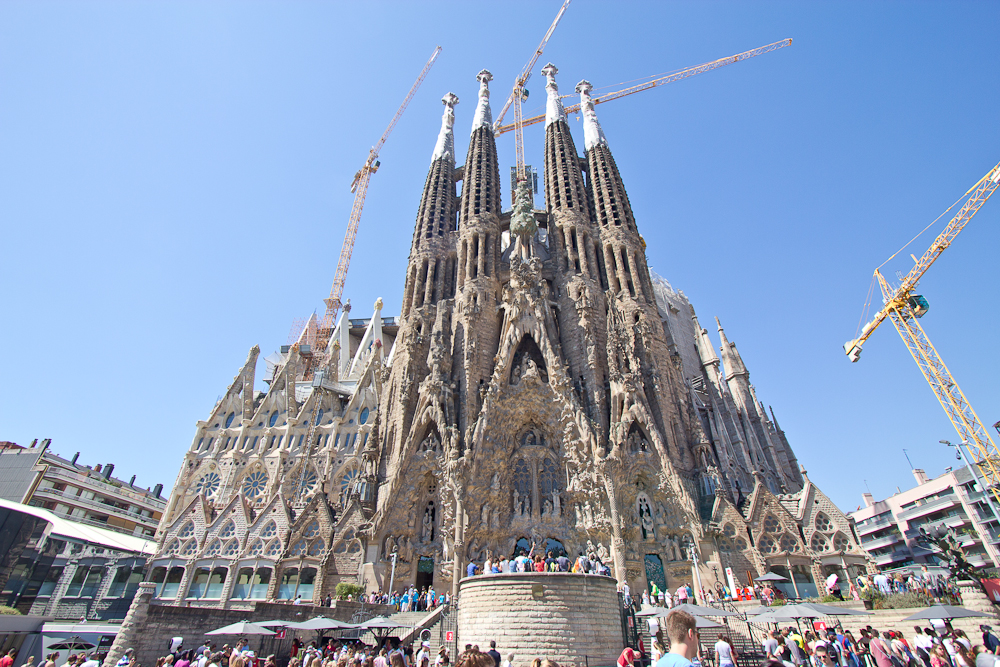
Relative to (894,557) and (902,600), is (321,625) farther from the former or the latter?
(894,557)

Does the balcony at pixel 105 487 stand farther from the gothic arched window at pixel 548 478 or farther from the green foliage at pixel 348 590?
the gothic arched window at pixel 548 478

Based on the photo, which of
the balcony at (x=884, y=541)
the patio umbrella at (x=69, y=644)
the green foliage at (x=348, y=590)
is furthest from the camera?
the balcony at (x=884, y=541)

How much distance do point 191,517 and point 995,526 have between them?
60846mm

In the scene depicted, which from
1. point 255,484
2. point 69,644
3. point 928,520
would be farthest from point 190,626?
point 928,520

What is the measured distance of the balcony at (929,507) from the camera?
46.2 m

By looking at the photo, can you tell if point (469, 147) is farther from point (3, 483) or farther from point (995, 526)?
point (995, 526)

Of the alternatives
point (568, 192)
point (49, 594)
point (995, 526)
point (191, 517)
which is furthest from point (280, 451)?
point (995, 526)

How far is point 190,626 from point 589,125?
45.1m

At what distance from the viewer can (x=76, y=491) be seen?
42281 millimetres

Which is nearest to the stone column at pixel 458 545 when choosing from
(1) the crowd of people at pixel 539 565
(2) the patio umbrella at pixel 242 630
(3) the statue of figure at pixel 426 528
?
(1) the crowd of people at pixel 539 565

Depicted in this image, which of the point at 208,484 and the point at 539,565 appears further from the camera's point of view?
the point at 208,484

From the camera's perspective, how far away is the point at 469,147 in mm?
46219

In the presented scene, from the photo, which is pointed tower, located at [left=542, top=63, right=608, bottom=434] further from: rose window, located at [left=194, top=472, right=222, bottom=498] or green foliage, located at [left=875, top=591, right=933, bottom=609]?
rose window, located at [left=194, top=472, right=222, bottom=498]

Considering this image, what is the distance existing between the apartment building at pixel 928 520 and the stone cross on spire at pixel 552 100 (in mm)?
41045
